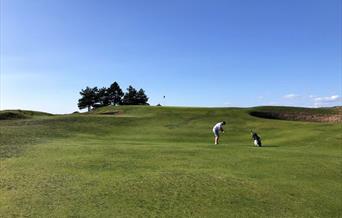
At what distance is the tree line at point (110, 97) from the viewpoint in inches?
4417

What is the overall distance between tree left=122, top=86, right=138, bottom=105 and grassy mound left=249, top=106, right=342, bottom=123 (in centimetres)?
6785

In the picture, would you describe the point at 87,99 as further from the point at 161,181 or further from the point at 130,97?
the point at 161,181

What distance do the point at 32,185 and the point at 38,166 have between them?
2949mm

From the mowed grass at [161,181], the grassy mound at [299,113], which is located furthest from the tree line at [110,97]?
the mowed grass at [161,181]

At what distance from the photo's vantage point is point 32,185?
12.2 metres

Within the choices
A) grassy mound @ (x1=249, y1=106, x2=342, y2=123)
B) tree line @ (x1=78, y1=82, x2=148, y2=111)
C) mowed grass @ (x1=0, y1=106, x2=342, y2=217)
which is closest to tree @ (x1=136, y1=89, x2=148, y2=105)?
tree line @ (x1=78, y1=82, x2=148, y2=111)

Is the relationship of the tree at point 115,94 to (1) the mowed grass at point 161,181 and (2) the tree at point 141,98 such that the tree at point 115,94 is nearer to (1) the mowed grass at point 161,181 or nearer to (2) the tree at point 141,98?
(2) the tree at point 141,98

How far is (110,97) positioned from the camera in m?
115

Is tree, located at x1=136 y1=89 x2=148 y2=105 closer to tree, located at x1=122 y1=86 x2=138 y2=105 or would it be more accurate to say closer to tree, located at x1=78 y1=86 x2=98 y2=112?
tree, located at x1=122 y1=86 x2=138 y2=105

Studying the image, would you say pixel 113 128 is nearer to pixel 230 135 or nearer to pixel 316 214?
pixel 230 135

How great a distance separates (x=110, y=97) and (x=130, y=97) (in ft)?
18.9

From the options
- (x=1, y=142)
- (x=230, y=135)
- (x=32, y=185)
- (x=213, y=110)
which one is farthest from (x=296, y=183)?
(x=213, y=110)

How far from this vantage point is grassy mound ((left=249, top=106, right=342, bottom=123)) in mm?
47281

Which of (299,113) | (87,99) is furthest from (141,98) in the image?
(299,113)
